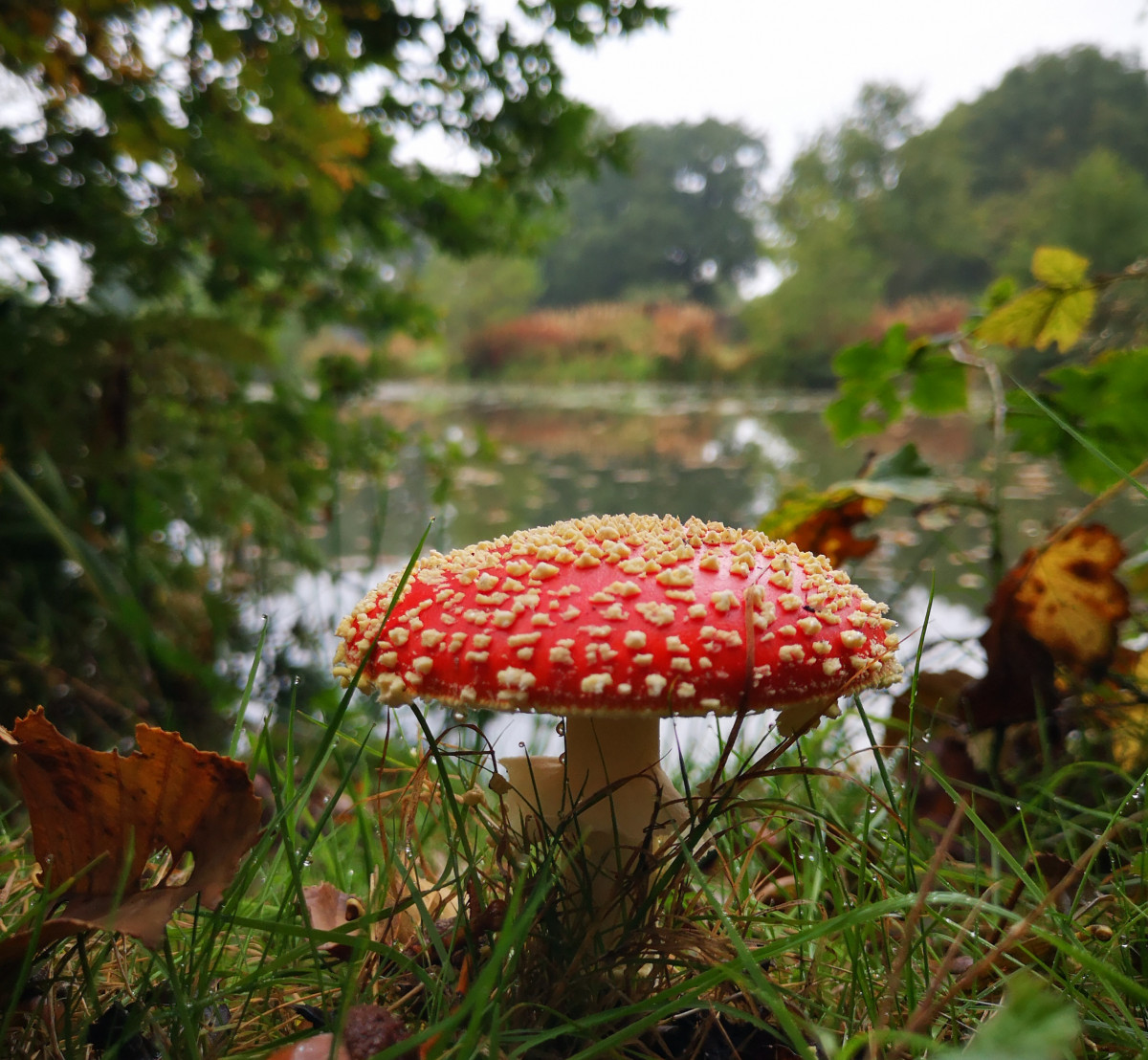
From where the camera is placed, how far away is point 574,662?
50cm

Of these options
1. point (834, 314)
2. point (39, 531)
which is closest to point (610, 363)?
point (834, 314)

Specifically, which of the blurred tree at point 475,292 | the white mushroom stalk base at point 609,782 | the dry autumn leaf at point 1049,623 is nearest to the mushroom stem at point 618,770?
the white mushroom stalk base at point 609,782

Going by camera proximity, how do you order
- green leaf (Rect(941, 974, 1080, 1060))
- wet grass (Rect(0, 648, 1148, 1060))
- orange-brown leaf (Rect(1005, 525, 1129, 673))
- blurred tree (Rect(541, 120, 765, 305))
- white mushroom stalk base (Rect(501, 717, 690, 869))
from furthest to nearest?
blurred tree (Rect(541, 120, 765, 305)) < orange-brown leaf (Rect(1005, 525, 1129, 673)) < white mushroom stalk base (Rect(501, 717, 690, 869)) < wet grass (Rect(0, 648, 1148, 1060)) < green leaf (Rect(941, 974, 1080, 1060))

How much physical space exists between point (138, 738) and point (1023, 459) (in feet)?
15.8

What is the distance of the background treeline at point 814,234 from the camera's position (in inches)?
249

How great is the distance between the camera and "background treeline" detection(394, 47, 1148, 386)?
6.32 meters

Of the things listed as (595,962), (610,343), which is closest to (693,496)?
(595,962)

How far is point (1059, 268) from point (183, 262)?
1831 mm

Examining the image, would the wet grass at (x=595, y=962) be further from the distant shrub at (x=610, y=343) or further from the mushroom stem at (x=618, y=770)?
the distant shrub at (x=610, y=343)

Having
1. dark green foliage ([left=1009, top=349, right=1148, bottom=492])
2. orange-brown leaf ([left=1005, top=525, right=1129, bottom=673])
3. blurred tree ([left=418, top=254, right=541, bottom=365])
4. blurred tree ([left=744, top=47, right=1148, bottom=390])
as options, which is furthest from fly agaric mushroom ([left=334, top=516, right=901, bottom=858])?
blurred tree ([left=418, top=254, right=541, bottom=365])

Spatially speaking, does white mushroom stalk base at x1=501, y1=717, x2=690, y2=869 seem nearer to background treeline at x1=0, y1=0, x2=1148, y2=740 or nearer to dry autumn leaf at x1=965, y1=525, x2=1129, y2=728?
dry autumn leaf at x1=965, y1=525, x2=1129, y2=728

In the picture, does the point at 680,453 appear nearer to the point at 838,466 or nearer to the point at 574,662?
the point at 838,466

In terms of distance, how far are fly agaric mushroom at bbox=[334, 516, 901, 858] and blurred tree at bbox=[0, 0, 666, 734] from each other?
85cm

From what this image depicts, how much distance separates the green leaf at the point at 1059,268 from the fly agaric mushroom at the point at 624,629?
0.86 metres
